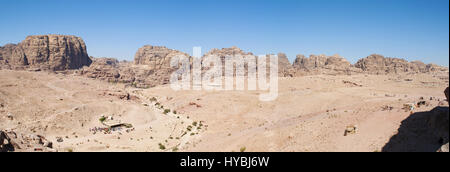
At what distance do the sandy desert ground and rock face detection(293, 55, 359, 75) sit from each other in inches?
1248

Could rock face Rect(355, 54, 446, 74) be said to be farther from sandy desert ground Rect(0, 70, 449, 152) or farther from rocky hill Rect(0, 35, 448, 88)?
sandy desert ground Rect(0, 70, 449, 152)

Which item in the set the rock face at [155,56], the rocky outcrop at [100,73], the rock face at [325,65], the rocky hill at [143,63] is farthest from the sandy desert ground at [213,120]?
the rock face at [155,56]

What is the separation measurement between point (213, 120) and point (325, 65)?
68.2 m

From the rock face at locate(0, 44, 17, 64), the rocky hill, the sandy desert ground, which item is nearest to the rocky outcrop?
the rocky hill

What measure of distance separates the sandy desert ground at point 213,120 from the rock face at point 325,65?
31.7 m

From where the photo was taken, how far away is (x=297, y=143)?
17.3 m

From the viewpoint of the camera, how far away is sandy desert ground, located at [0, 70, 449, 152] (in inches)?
702

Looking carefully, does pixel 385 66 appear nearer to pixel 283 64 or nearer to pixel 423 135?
pixel 283 64

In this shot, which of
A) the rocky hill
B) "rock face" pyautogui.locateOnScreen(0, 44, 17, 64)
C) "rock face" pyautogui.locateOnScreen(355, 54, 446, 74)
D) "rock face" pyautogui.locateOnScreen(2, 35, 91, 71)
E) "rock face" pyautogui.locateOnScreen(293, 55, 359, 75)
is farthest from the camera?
Result: "rock face" pyautogui.locateOnScreen(0, 44, 17, 64)

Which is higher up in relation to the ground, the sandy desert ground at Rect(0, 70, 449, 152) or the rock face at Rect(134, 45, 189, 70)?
the rock face at Rect(134, 45, 189, 70)

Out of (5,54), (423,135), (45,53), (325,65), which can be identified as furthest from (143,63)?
(423,135)

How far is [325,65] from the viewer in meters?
91.4

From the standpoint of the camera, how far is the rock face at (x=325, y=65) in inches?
3167
